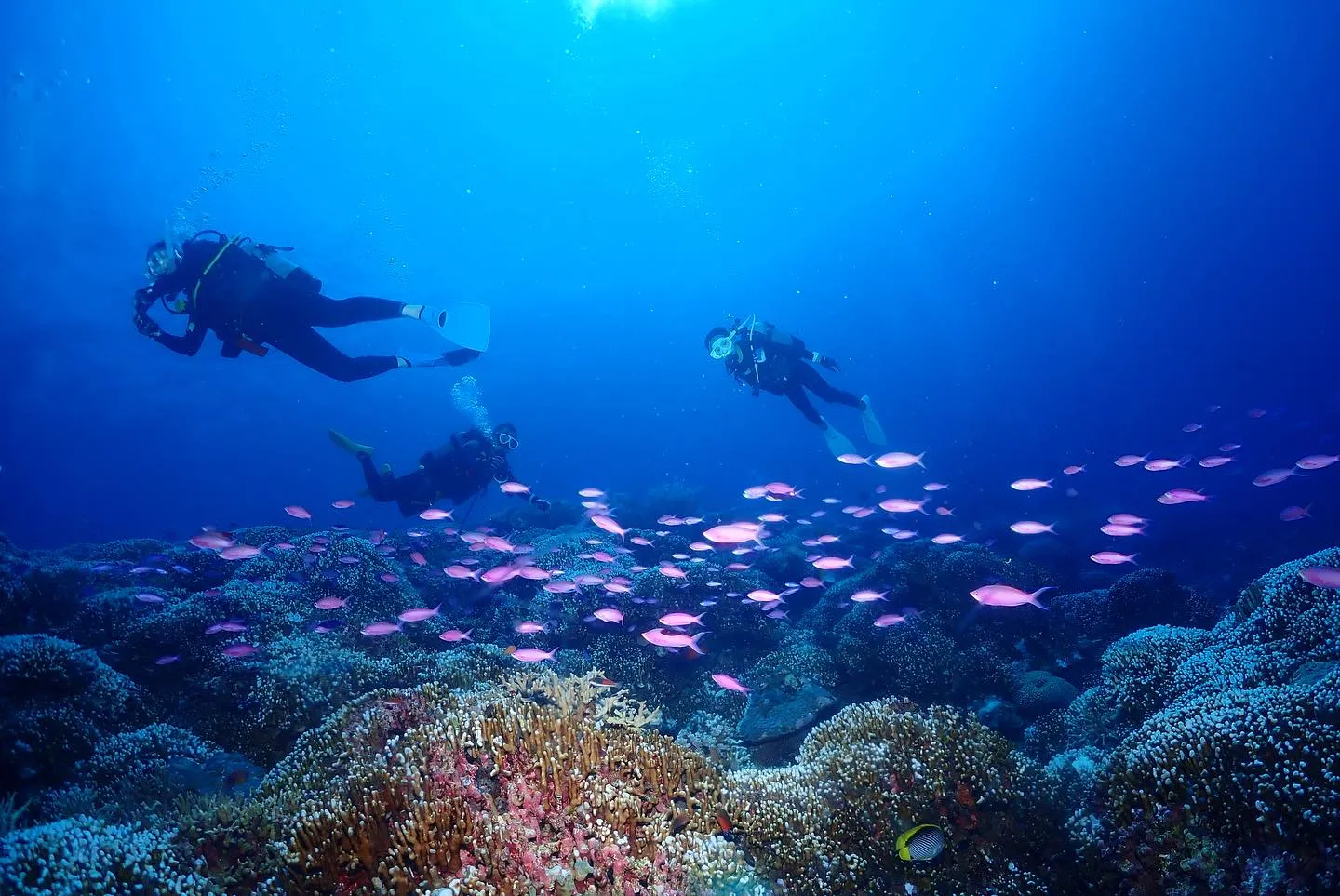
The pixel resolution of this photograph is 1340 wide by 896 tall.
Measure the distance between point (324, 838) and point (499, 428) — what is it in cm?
1361

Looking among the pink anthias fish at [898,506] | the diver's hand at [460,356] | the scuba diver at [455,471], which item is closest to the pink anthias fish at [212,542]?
the scuba diver at [455,471]

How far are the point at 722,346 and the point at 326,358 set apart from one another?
10.3m

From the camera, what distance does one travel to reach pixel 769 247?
105000 mm

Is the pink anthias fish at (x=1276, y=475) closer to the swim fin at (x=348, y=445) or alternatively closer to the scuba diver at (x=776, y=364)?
the scuba diver at (x=776, y=364)

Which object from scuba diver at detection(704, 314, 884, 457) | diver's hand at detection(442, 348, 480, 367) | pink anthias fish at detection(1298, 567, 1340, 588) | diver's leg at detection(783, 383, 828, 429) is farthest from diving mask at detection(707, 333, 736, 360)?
pink anthias fish at detection(1298, 567, 1340, 588)

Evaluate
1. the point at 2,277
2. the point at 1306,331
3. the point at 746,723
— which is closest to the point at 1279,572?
the point at 746,723

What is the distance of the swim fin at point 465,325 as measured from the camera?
13461 millimetres

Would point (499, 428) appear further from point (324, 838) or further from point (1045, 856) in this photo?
point (1045, 856)

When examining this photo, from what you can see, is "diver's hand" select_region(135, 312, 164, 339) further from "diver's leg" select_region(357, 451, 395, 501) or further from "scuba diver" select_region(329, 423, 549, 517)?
"scuba diver" select_region(329, 423, 549, 517)

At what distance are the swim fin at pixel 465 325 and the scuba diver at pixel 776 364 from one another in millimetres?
→ 6297

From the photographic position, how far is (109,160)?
33406mm

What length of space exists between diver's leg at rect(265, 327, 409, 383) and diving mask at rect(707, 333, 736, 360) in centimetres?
815

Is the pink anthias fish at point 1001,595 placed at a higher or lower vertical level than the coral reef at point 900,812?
higher

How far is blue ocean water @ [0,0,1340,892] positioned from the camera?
35.5 meters
